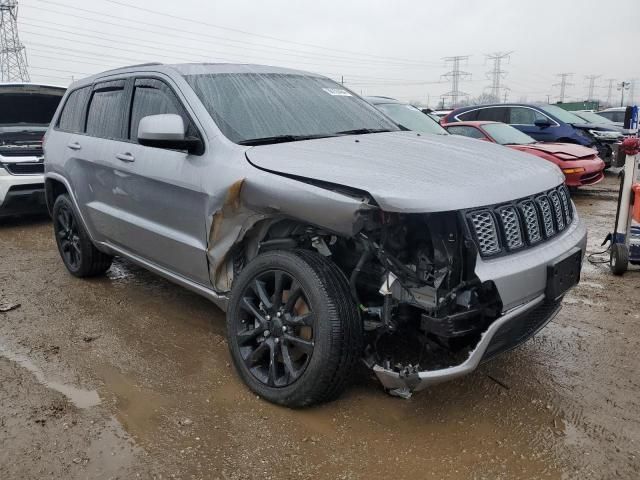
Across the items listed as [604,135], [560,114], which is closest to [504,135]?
[560,114]

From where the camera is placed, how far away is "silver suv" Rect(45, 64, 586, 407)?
250 cm

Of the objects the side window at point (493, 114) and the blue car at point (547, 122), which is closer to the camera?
the blue car at point (547, 122)

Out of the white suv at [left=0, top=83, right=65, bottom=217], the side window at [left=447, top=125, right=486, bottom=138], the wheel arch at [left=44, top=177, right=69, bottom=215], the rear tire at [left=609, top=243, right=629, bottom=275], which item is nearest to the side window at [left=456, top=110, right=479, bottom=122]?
the side window at [left=447, top=125, right=486, bottom=138]

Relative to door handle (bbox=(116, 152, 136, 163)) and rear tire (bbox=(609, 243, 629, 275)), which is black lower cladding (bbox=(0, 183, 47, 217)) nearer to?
door handle (bbox=(116, 152, 136, 163))

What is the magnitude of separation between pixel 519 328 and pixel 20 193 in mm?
6986

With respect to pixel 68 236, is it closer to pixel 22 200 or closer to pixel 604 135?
pixel 22 200

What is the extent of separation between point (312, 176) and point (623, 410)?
199cm

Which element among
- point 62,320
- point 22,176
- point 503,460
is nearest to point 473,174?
point 503,460

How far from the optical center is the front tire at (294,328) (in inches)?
104

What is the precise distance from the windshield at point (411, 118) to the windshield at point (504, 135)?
172cm

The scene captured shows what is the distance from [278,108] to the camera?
140 inches

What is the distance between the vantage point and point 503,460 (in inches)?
98.9

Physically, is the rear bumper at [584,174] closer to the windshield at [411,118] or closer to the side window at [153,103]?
the windshield at [411,118]

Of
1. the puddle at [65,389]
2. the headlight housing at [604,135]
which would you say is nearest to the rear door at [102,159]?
the puddle at [65,389]
